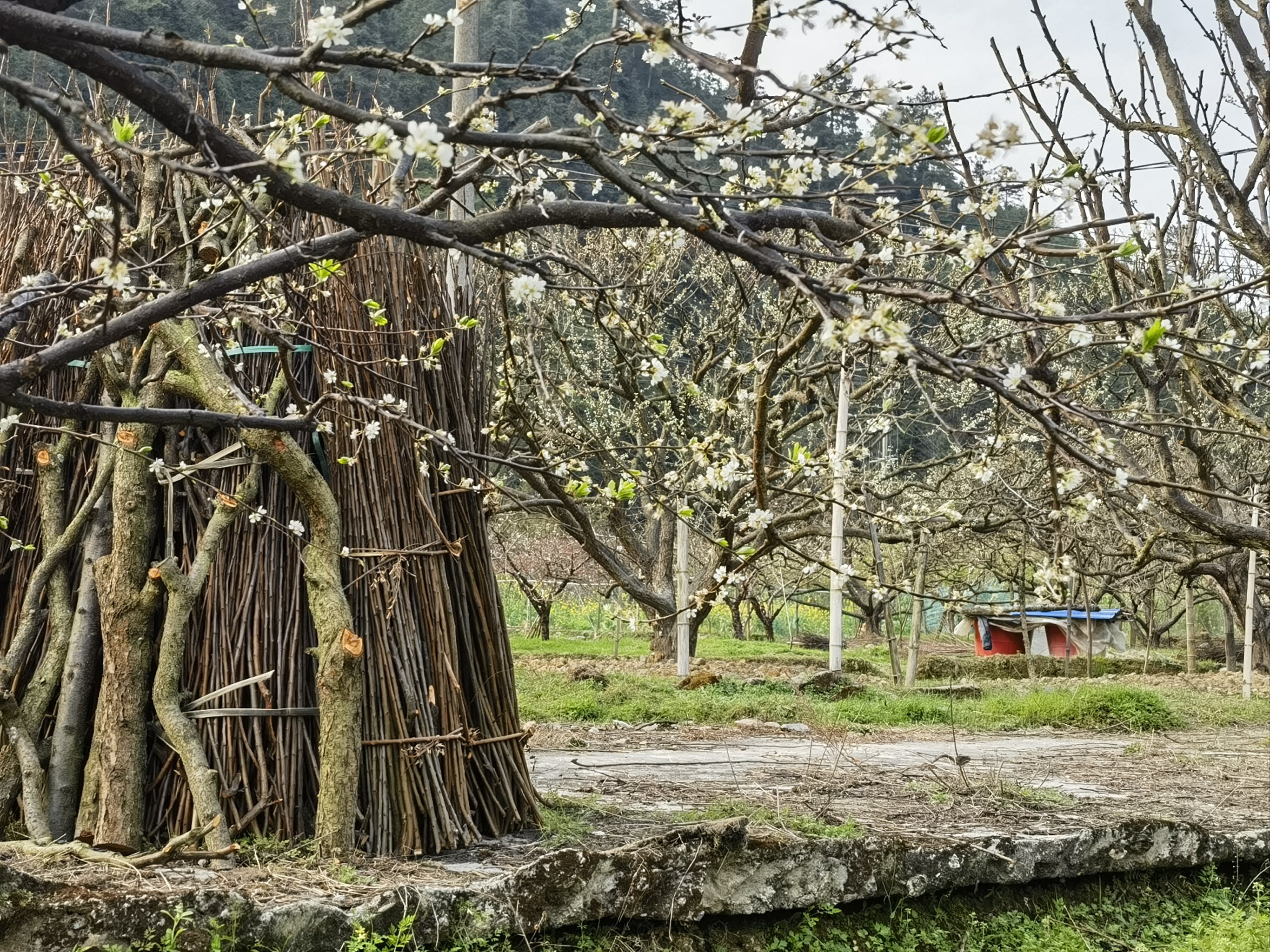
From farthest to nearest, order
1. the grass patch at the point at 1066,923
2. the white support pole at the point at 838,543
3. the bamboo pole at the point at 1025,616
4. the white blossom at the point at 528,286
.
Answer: the bamboo pole at the point at 1025,616 < the white support pole at the point at 838,543 < the grass patch at the point at 1066,923 < the white blossom at the point at 528,286

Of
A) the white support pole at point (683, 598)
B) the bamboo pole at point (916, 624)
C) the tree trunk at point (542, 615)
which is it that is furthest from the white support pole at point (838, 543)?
the tree trunk at point (542, 615)

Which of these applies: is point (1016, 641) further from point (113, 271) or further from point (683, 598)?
point (113, 271)

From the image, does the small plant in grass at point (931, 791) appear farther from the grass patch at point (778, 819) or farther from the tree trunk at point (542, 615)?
the tree trunk at point (542, 615)

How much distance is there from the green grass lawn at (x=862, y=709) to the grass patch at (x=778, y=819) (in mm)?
4212

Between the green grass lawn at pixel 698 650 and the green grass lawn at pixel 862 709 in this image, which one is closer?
the green grass lawn at pixel 862 709

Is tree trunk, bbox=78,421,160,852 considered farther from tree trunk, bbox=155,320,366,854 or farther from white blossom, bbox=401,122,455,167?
white blossom, bbox=401,122,455,167

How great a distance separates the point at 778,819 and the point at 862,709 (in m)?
5.91

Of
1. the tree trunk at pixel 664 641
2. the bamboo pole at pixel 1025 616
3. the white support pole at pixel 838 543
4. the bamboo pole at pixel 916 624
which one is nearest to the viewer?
the white support pole at pixel 838 543

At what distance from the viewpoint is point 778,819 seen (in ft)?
14.2

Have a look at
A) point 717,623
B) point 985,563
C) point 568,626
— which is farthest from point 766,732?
point 717,623

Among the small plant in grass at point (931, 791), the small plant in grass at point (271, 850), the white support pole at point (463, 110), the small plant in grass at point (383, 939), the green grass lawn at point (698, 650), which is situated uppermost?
the white support pole at point (463, 110)

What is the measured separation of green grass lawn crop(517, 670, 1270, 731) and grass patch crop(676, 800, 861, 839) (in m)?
4.21

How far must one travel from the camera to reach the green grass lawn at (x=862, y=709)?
9.26 metres

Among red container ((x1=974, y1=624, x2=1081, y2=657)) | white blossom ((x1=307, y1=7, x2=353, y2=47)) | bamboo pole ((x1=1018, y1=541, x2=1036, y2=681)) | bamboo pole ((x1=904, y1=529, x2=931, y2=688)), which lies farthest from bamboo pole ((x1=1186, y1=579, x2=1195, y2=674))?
white blossom ((x1=307, y1=7, x2=353, y2=47))
